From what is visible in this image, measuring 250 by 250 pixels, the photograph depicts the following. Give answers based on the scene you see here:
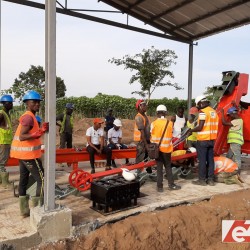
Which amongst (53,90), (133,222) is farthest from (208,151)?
(53,90)

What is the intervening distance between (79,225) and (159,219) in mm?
1278

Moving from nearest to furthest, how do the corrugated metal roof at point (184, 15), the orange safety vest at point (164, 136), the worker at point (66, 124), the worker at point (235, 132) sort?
the orange safety vest at point (164, 136) < the worker at point (235, 132) < the corrugated metal roof at point (184, 15) < the worker at point (66, 124)

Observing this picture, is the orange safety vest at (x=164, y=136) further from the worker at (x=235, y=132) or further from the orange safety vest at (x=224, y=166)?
the worker at (x=235, y=132)

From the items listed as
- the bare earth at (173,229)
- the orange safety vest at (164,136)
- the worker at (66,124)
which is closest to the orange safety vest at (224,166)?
the bare earth at (173,229)

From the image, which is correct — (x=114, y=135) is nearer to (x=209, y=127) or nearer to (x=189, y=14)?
(x=209, y=127)

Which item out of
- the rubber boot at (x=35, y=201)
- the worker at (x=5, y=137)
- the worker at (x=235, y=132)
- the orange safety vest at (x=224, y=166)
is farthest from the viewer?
the worker at (x=235, y=132)

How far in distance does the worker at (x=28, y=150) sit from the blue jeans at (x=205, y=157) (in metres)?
3.41

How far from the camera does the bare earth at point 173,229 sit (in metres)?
4.23

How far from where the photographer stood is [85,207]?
16.5 ft

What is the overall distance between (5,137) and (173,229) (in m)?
3.69

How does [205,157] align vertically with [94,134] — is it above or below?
below

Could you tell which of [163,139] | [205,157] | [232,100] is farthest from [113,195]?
[232,100]

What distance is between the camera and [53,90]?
3977 mm

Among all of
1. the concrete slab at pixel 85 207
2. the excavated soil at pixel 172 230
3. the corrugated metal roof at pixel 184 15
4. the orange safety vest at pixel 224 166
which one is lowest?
the excavated soil at pixel 172 230
